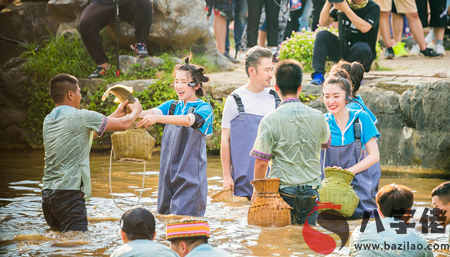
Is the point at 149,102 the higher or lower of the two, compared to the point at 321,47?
lower

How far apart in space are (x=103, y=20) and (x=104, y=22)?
0.20 ft

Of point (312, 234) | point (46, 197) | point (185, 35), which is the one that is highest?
point (185, 35)

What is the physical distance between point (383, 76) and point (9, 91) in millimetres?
7147

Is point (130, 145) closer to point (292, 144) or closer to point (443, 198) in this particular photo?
point (292, 144)

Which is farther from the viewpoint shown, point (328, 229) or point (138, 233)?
point (328, 229)

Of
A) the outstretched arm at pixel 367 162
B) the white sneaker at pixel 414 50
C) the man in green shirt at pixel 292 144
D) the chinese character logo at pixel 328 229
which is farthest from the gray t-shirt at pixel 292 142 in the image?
the white sneaker at pixel 414 50

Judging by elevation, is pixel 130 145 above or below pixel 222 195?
above

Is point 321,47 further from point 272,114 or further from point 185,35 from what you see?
point 272,114

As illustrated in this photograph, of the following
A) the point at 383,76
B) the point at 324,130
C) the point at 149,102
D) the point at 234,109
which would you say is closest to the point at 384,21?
the point at 383,76

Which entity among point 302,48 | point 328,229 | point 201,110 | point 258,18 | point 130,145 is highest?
point 258,18

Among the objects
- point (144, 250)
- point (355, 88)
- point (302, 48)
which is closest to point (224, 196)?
point (355, 88)

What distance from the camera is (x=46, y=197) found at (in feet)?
15.0

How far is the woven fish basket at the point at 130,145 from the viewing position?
15.5 feet

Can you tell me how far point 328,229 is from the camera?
4879mm
